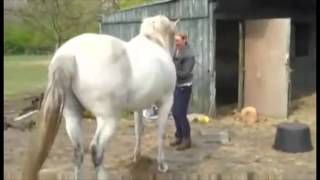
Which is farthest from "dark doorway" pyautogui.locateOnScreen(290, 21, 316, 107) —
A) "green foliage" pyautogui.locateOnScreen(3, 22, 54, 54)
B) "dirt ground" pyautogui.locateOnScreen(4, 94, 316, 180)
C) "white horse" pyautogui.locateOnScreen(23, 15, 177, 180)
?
"green foliage" pyautogui.locateOnScreen(3, 22, 54, 54)

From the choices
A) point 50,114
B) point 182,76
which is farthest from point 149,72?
point 182,76

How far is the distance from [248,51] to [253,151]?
3235 mm

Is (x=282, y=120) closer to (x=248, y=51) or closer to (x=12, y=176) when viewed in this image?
(x=248, y=51)

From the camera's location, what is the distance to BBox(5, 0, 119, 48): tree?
1502 centimetres

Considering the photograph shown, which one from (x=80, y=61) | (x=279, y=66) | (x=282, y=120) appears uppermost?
(x=80, y=61)

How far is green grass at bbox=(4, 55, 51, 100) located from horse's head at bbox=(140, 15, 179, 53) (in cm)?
697

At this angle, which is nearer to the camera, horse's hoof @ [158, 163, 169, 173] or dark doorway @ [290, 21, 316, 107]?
horse's hoof @ [158, 163, 169, 173]

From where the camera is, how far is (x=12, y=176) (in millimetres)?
4793

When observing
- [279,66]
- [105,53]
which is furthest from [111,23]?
[105,53]

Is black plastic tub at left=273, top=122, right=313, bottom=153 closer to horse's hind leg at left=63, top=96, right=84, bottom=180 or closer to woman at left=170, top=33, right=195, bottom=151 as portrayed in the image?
woman at left=170, top=33, right=195, bottom=151

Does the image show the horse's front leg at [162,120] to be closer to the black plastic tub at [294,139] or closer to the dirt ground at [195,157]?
the dirt ground at [195,157]

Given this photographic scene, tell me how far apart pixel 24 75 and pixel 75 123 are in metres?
12.2

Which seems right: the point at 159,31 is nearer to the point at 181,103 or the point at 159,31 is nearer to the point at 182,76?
the point at 182,76

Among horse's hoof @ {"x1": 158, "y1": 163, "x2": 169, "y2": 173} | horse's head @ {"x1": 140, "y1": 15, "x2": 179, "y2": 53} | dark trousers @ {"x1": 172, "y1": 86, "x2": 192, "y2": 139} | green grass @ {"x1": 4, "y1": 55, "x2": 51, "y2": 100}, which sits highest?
horse's head @ {"x1": 140, "y1": 15, "x2": 179, "y2": 53}
